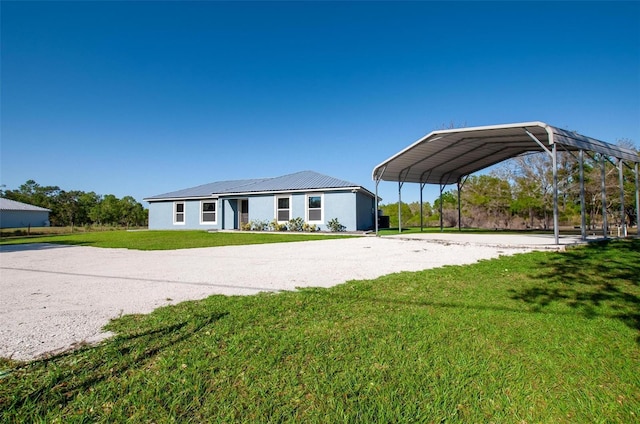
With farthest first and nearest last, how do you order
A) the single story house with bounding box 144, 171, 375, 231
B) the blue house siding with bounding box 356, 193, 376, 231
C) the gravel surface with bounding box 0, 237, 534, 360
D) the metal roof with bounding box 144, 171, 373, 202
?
the blue house siding with bounding box 356, 193, 376, 231, the metal roof with bounding box 144, 171, 373, 202, the single story house with bounding box 144, 171, 375, 231, the gravel surface with bounding box 0, 237, 534, 360

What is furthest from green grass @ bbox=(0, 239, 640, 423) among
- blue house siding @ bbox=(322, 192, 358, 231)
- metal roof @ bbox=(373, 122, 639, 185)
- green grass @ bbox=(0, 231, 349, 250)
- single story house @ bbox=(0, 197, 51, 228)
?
single story house @ bbox=(0, 197, 51, 228)

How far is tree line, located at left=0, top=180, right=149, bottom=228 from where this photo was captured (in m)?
36.1

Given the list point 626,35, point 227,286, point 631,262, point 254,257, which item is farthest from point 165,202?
point 626,35

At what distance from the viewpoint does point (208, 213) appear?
72.3ft

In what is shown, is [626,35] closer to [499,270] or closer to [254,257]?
[499,270]

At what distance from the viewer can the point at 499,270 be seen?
5645mm

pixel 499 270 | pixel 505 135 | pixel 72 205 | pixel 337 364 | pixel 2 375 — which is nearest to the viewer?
pixel 2 375

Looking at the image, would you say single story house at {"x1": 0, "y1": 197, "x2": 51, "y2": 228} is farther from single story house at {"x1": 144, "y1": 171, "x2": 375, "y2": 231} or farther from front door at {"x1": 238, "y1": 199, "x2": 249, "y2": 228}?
front door at {"x1": 238, "y1": 199, "x2": 249, "y2": 228}

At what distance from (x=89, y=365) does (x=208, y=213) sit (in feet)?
68.8

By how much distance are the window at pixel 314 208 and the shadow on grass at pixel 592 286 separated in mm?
12553

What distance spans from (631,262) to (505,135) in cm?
609

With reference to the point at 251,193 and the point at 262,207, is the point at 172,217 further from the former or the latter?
the point at 262,207

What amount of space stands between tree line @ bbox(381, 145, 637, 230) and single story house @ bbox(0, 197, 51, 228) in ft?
141

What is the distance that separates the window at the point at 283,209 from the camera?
1883cm
